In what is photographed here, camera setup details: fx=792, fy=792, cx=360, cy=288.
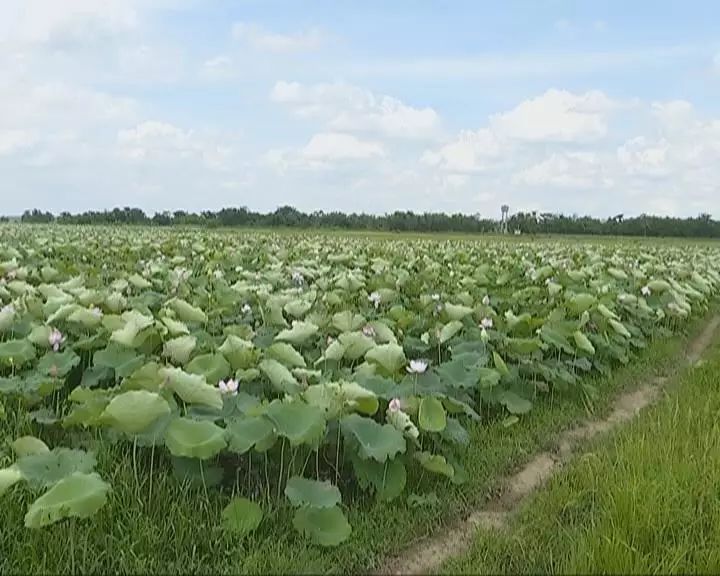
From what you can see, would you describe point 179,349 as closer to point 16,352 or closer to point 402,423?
point 16,352

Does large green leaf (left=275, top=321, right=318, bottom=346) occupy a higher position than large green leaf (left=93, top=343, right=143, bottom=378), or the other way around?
large green leaf (left=275, top=321, right=318, bottom=346)

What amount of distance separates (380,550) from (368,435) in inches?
19.0

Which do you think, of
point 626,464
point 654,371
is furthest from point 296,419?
point 654,371

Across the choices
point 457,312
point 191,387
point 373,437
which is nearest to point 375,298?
point 457,312

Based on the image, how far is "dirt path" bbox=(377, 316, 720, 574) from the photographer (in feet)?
9.98

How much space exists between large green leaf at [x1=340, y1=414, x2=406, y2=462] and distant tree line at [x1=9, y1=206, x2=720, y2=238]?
44.8 meters

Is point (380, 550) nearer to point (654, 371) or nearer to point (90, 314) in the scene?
point (90, 314)

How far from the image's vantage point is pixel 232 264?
9.93 metres

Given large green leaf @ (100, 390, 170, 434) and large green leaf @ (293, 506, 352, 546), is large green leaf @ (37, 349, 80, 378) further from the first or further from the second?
large green leaf @ (293, 506, 352, 546)

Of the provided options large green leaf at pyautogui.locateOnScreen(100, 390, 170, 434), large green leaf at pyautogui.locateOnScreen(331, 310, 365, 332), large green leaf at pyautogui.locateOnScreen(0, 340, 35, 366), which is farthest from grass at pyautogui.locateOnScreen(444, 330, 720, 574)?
large green leaf at pyautogui.locateOnScreen(0, 340, 35, 366)

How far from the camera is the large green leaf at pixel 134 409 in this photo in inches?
120

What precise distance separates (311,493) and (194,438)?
50 cm

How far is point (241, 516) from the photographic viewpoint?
117 inches

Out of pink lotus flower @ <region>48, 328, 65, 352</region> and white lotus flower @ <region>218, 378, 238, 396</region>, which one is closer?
white lotus flower @ <region>218, 378, 238, 396</region>
